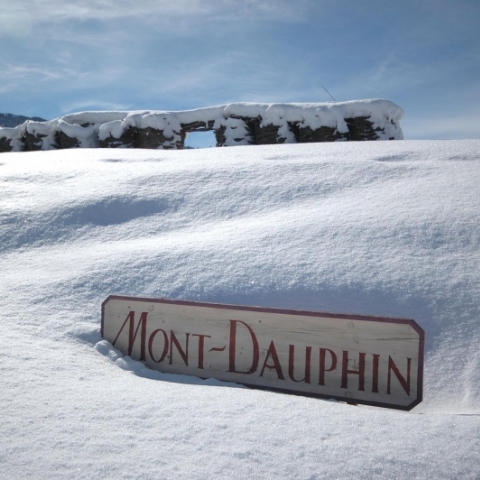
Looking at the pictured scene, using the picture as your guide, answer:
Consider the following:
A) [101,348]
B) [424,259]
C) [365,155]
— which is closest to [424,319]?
[424,259]

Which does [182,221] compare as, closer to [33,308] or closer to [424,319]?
[33,308]

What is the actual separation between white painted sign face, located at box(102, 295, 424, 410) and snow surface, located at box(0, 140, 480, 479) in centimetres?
10

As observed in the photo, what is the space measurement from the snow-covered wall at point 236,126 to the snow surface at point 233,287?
377cm

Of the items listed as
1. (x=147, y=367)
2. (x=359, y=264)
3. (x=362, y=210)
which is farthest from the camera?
(x=362, y=210)

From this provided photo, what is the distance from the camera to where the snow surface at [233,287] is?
1268 millimetres

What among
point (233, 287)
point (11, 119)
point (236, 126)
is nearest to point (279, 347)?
point (233, 287)

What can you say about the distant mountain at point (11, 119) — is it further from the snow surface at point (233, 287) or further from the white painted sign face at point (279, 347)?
the white painted sign face at point (279, 347)

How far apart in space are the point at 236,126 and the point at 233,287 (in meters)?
7.45

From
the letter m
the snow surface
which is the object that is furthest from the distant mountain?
the letter m

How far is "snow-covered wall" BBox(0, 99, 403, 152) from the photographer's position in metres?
9.03

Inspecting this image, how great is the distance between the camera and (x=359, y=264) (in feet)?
8.68

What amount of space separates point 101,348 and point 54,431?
2.74ft

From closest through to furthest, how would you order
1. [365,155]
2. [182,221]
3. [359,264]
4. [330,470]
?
[330,470], [359,264], [182,221], [365,155]

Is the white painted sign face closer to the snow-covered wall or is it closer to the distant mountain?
the snow-covered wall
